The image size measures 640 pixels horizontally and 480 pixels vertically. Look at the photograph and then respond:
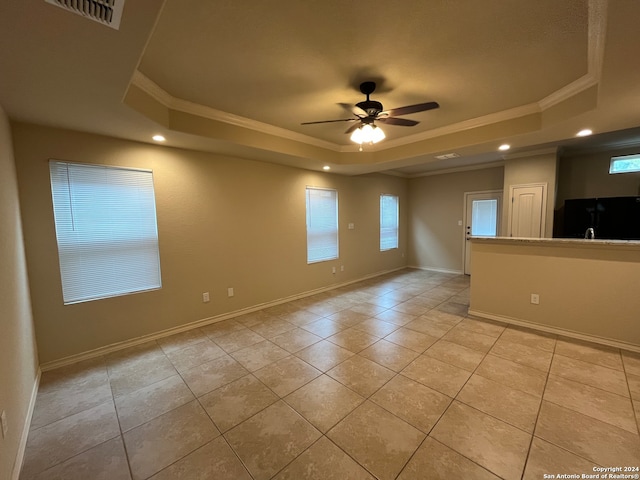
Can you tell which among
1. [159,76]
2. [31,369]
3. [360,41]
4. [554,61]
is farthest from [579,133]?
[31,369]

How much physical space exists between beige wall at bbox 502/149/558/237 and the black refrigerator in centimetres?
39

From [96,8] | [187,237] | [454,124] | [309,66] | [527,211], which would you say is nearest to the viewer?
[96,8]

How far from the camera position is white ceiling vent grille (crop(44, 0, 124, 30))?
106cm

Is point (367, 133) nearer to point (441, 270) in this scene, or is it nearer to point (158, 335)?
point (158, 335)

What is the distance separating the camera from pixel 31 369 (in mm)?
2137

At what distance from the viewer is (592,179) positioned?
458 centimetres

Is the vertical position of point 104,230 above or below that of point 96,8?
below

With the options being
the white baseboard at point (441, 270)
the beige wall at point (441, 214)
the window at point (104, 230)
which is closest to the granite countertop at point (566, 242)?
the beige wall at point (441, 214)

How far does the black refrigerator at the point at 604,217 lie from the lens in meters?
3.93

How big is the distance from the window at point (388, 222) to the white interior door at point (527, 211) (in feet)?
8.30

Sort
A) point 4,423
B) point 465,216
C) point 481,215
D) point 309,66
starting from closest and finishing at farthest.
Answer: point 4,423 < point 309,66 < point 481,215 < point 465,216

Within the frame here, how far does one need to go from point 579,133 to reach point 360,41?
306cm

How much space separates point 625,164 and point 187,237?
274 inches

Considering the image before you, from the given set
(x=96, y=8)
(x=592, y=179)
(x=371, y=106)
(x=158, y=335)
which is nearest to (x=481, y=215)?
(x=592, y=179)
